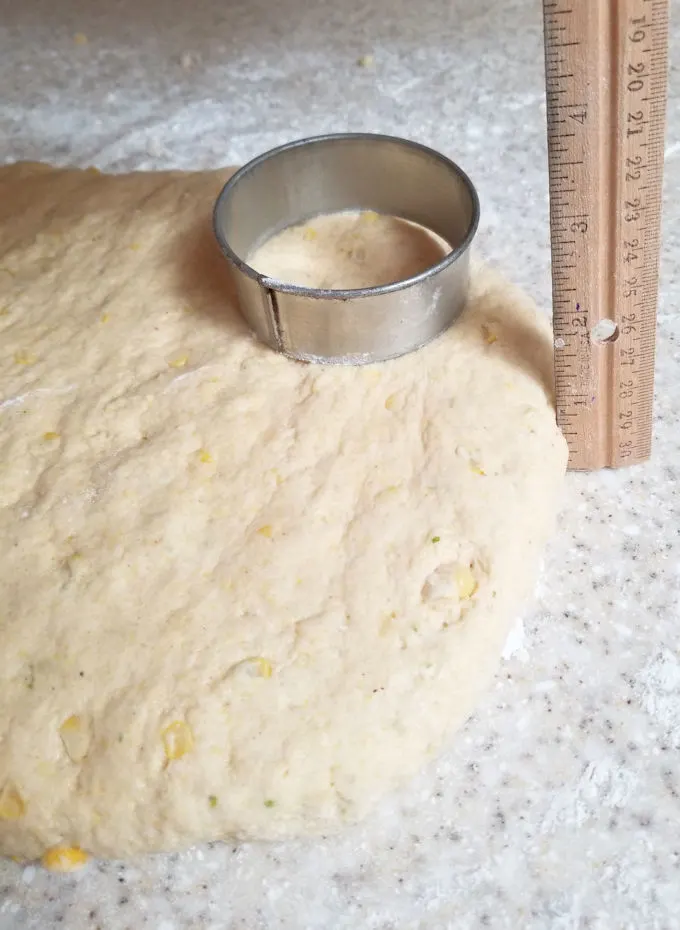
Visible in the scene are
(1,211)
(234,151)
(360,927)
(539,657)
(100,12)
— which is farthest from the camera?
(100,12)

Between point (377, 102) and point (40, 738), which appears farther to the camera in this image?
point (377, 102)

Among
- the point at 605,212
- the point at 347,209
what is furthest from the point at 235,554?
the point at 347,209

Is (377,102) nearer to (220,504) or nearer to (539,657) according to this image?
(220,504)

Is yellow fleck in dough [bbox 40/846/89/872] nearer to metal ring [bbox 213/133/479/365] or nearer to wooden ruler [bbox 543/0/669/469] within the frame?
metal ring [bbox 213/133/479/365]

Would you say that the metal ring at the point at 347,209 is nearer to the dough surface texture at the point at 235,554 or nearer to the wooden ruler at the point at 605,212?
the dough surface texture at the point at 235,554

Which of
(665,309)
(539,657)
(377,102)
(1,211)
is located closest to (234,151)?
(377,102)

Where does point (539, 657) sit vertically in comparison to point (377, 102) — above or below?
below

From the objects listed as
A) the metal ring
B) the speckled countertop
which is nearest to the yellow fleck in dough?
the speckled countertop
